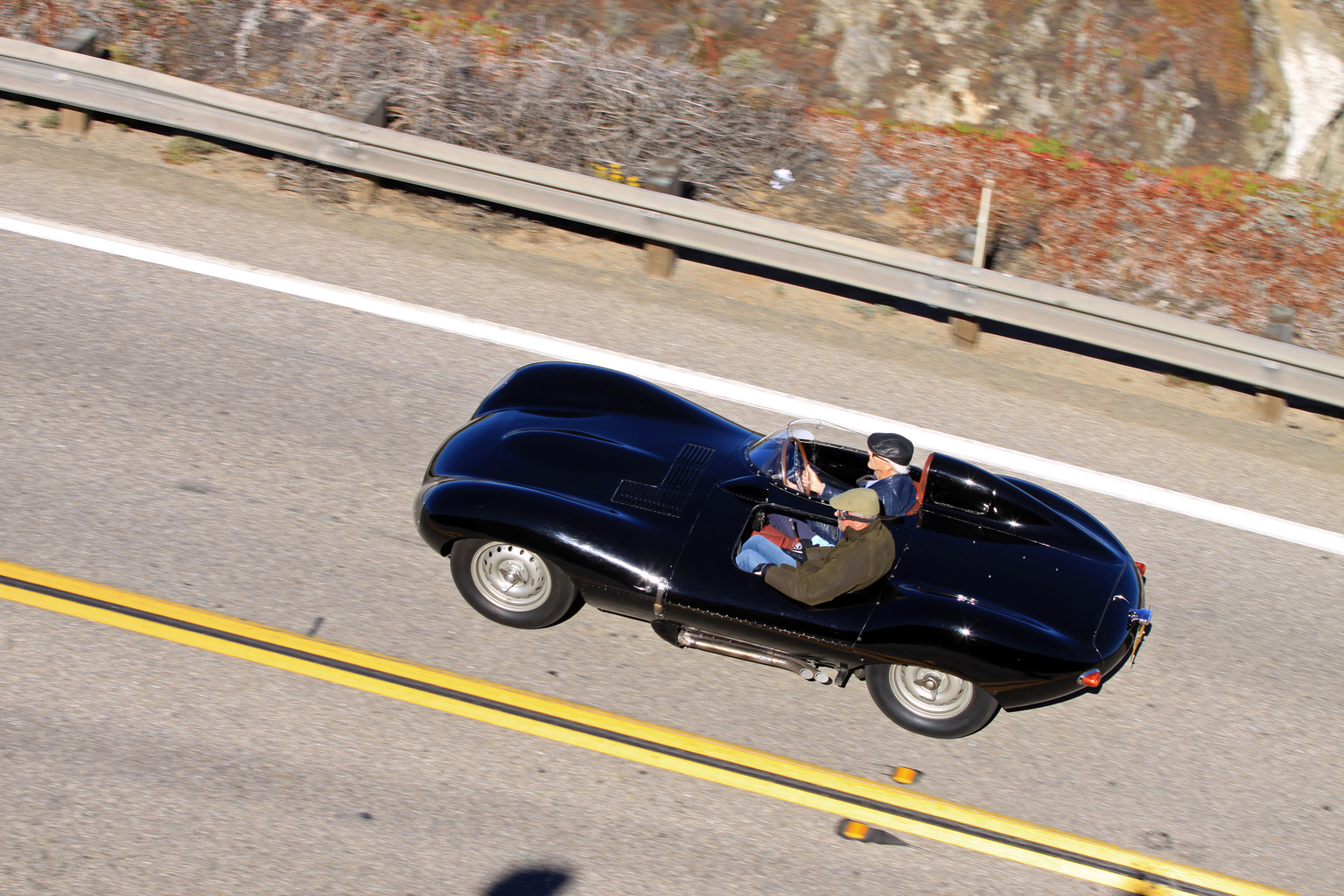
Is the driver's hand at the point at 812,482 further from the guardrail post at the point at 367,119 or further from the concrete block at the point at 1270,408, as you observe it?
the guardrail post at the point at 367,119

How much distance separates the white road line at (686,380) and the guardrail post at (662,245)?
1195mm

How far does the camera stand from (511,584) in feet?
19.2

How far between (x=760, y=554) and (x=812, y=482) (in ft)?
1.63

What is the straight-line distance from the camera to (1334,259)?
9789mm

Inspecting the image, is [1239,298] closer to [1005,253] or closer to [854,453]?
[1005,253]

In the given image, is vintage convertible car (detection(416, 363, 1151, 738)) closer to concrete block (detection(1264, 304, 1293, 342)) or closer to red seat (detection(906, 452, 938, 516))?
red seat (detection(906, 452, 938, 516))

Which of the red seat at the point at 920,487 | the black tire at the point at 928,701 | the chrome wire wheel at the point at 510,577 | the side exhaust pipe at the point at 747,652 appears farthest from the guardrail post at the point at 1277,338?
the chrome wire wheel at the point at 510,577

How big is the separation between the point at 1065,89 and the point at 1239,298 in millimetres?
3071

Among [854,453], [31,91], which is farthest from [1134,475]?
[31,91]

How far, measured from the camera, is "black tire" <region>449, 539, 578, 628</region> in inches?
225

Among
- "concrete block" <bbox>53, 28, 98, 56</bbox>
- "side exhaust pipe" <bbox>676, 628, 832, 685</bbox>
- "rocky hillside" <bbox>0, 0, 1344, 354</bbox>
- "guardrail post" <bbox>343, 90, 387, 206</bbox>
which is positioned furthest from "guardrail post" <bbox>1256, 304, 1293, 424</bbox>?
"concrete block" <bbox>53, 28, 98, 56</bbox>

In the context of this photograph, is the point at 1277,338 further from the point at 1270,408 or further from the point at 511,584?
the point at 511,584

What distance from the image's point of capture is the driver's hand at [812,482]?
5773mm

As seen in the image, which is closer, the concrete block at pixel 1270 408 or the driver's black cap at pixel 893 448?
the driver's black cap at pixel 893 448
